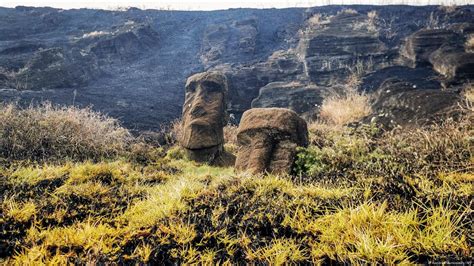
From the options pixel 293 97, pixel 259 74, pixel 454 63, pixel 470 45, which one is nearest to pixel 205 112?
pixel 293 97

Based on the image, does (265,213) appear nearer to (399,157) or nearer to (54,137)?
(399,157)

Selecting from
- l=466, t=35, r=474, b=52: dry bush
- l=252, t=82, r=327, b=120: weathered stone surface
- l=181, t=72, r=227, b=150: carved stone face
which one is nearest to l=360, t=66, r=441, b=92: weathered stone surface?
l=466, t=35, r=474, b=52: dry bush

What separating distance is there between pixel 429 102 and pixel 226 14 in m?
22.9

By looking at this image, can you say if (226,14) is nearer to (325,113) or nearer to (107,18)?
(107,18)

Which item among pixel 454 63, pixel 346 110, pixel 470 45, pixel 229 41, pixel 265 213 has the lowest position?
pixel 346 110

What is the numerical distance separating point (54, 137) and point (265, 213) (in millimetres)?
5348

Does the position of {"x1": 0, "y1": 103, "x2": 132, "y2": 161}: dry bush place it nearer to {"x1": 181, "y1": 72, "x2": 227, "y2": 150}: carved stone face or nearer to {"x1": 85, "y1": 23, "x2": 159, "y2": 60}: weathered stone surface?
{"x1": 181, "y1": 72, "x2": 227, "y2": 150}: carved stone face

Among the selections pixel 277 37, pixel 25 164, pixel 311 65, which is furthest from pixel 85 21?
pixel 25 164

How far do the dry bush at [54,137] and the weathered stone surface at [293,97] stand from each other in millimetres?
7063

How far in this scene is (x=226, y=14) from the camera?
27.2m

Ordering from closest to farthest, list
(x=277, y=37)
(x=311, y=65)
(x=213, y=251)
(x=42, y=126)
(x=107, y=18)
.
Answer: (x=213, y=251), (x=42, y=126), (x=311, y=65), (x=277, y=37), (x=107, y=18)

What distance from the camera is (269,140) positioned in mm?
5176

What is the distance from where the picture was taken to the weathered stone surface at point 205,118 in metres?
7.29

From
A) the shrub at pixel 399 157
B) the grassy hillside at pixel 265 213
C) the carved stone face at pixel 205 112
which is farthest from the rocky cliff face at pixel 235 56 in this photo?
the grassy hillside at pixel 265 213
